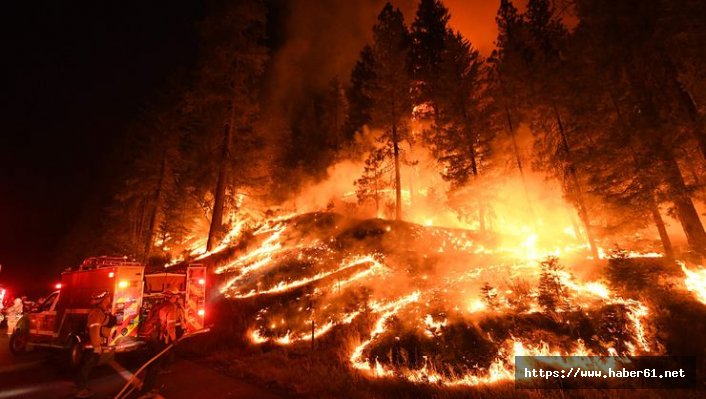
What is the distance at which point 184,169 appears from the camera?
1266 inches

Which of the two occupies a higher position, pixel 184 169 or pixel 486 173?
pixel 184 169

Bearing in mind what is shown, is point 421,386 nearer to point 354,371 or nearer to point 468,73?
point 354,371

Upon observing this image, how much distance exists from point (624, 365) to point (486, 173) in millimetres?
14681

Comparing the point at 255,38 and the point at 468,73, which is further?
the point at 255,38

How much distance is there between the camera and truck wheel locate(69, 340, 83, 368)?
10.1m

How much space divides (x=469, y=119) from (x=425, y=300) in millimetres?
14055

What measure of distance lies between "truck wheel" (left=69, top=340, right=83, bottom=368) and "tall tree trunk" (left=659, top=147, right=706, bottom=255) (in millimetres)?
21587

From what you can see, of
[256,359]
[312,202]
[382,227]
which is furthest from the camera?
[312,202]

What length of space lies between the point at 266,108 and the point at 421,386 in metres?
34.8

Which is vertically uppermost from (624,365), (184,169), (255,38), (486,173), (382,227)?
(255,38)

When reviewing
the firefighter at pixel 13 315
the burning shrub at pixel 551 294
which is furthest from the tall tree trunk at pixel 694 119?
the firefighter at pixel 13 315

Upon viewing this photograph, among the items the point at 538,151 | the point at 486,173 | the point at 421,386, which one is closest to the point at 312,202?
the point at 486,173

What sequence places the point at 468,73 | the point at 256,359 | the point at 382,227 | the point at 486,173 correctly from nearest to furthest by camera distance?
the point at 256,359, the point at 382,227, the point at 486,173, the point at 468,73

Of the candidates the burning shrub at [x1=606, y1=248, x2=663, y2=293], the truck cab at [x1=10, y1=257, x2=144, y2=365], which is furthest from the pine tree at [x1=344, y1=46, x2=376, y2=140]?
the truck cab at [x1=10, y1=257, x2=144, y2=365]
